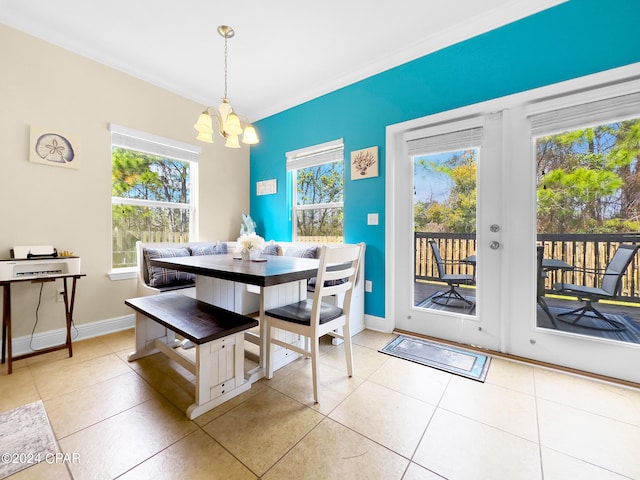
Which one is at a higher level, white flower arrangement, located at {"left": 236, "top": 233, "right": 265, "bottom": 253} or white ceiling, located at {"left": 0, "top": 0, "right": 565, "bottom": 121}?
white ceiling, located at {"left": 0, "top": 0, "right": 565, "bottom": 121}

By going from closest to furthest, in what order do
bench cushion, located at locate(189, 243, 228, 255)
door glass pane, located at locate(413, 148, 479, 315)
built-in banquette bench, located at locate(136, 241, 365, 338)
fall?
door glass pane, located at locate(413, 148, 479, 315)
built-in banquette bench, located at locate(136, 241, 365, 338)
bench cushion, located at locate(189, 243, 228, 255)

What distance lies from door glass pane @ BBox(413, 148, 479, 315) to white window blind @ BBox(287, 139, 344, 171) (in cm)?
88

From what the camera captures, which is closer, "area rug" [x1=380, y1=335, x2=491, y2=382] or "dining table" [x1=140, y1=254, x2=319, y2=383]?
"dining table" [x1=140, y1=254, x2=319, y2=383]

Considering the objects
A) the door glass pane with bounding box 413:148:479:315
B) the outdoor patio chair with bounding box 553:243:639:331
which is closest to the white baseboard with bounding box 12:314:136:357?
the door glass pane with bounding box 413:148:479:315

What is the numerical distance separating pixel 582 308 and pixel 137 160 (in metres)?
4.23

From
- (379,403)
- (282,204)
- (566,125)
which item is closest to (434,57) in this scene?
(566,125)

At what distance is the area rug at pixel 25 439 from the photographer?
116 centimetres

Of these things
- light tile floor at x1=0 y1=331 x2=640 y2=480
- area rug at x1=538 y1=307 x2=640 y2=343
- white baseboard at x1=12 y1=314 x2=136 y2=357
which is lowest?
light tile floor at x1=0 y1=331 x2=640 y2=480

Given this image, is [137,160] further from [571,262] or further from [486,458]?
[571,262]

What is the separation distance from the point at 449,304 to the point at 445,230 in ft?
2.19

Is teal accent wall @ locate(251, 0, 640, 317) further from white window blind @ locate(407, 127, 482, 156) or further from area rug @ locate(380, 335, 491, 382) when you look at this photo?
area rug @ locate(380, 335, 491, 382)

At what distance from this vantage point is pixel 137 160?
2975 mm

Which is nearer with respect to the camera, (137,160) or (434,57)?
(434,57)

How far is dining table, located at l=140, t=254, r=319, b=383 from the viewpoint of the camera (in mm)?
1440
